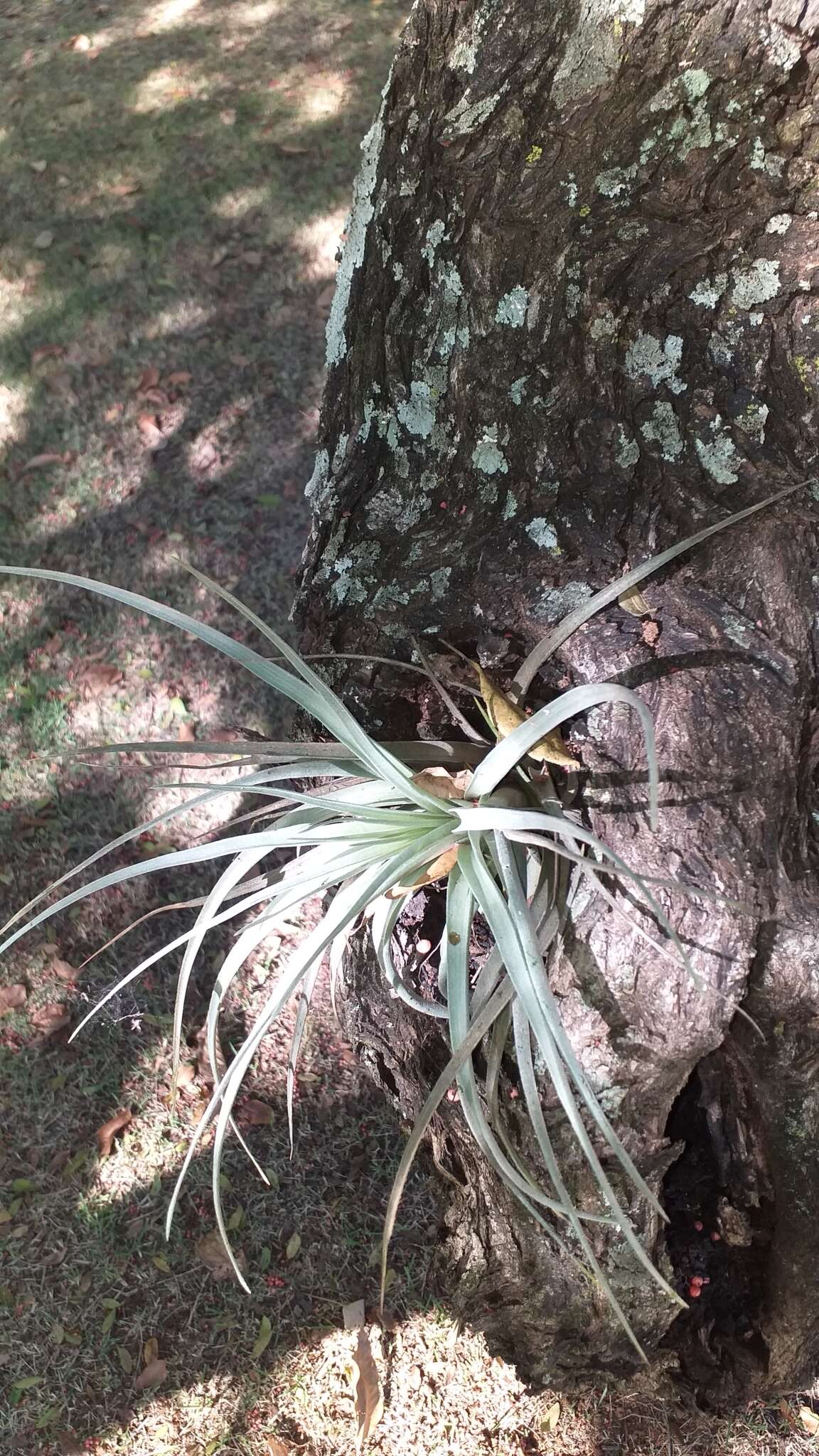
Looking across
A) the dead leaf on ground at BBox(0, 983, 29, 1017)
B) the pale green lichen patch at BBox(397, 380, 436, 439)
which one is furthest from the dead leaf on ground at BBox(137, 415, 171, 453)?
the pale green lichen patch at BBox(397, 380, 436, 439)

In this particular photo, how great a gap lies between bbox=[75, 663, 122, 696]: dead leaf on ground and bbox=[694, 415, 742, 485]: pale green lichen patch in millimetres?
1938

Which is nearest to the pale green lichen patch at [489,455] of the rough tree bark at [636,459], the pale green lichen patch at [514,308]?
the rough tree bark at [636,459]

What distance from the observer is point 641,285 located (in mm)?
1198

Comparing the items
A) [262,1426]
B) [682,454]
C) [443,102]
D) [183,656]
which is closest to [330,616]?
[682,454]

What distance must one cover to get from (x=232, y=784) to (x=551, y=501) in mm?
567

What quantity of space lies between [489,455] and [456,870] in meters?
0.57

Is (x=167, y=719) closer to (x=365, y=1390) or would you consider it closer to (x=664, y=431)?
(x=365, y=1390)

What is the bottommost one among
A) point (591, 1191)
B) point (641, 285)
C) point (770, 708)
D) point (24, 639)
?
point (591, 1191)

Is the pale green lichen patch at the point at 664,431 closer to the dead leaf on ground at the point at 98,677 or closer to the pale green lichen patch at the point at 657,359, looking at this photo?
the pale green lichen patch at the point at 657,359

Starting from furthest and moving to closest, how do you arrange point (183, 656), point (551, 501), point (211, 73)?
point (211, 73) → point (183, 656) → point (551, 501)

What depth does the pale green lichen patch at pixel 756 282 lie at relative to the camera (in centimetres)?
116

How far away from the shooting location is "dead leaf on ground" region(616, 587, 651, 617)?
1273mm

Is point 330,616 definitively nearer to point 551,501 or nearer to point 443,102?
point 551,501

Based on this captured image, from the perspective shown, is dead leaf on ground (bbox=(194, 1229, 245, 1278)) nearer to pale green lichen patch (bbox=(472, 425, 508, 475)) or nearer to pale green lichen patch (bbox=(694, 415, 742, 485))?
pale green lichen patch (bbox=(472, 425, 508, 475))
